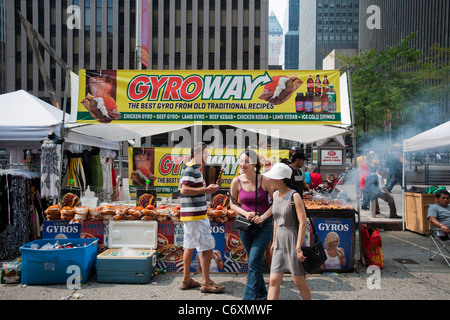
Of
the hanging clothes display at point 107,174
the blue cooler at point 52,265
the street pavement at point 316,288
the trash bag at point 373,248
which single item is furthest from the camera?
the hanging clothes display at point 107,174

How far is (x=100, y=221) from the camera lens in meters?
5.86

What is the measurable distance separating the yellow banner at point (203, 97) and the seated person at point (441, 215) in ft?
8.40

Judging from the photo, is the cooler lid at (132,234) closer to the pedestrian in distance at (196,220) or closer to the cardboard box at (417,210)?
the pedestrian in distance at (196,220)

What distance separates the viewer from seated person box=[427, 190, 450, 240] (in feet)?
20.4

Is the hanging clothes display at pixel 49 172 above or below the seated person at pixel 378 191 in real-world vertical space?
above

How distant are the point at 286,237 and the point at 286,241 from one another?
0.04 meters

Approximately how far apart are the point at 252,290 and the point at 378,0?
185 feet

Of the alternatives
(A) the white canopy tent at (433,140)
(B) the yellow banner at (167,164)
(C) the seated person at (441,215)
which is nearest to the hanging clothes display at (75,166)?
(B) the yellow banner at (167,164)

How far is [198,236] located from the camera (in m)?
4.83

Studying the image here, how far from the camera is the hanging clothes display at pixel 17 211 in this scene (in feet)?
21.0

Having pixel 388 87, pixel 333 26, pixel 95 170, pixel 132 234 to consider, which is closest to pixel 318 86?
pixel 132 234

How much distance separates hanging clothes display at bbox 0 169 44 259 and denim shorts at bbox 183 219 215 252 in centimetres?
365
